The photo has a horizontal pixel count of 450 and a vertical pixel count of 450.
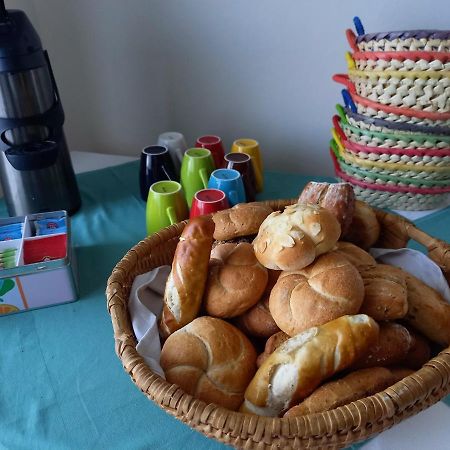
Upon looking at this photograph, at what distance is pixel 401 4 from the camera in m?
0.87

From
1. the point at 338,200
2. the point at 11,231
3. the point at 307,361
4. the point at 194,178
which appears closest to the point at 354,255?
the point at 338,200

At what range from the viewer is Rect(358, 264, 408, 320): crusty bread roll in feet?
1.53

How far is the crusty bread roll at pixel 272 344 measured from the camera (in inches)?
18.8

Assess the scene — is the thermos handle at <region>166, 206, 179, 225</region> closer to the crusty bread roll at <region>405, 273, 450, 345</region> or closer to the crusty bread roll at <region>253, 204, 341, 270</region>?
the crusty bread roll at <region>253, 204, 341, 270</region>

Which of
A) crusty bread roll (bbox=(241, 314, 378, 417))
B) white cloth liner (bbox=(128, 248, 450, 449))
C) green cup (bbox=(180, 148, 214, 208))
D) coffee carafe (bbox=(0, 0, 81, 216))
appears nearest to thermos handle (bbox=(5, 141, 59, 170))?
coffee carafe (bbox=(0, 0, 81, 216))

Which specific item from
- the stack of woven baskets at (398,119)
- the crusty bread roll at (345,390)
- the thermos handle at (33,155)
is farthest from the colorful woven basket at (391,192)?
the thermos handle at (33,155)

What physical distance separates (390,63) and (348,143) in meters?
0.15

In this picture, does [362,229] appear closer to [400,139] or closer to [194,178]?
[400,139]

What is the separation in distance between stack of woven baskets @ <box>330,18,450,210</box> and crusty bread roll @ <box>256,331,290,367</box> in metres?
0.39

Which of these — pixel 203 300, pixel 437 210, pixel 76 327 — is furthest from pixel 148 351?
pixel 437 210

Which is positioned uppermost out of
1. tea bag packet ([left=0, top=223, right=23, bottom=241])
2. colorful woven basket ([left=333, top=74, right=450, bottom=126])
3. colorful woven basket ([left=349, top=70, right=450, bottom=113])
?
colorful woven basket ([left=349, top=70, right=450, bottom=113])

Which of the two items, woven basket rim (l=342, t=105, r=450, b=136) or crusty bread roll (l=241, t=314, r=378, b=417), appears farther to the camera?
woven basket rim (l=342, t=105, r=450, b=136)

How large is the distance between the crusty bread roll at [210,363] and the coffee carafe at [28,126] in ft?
1.59

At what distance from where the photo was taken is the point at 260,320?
1.67 ft
